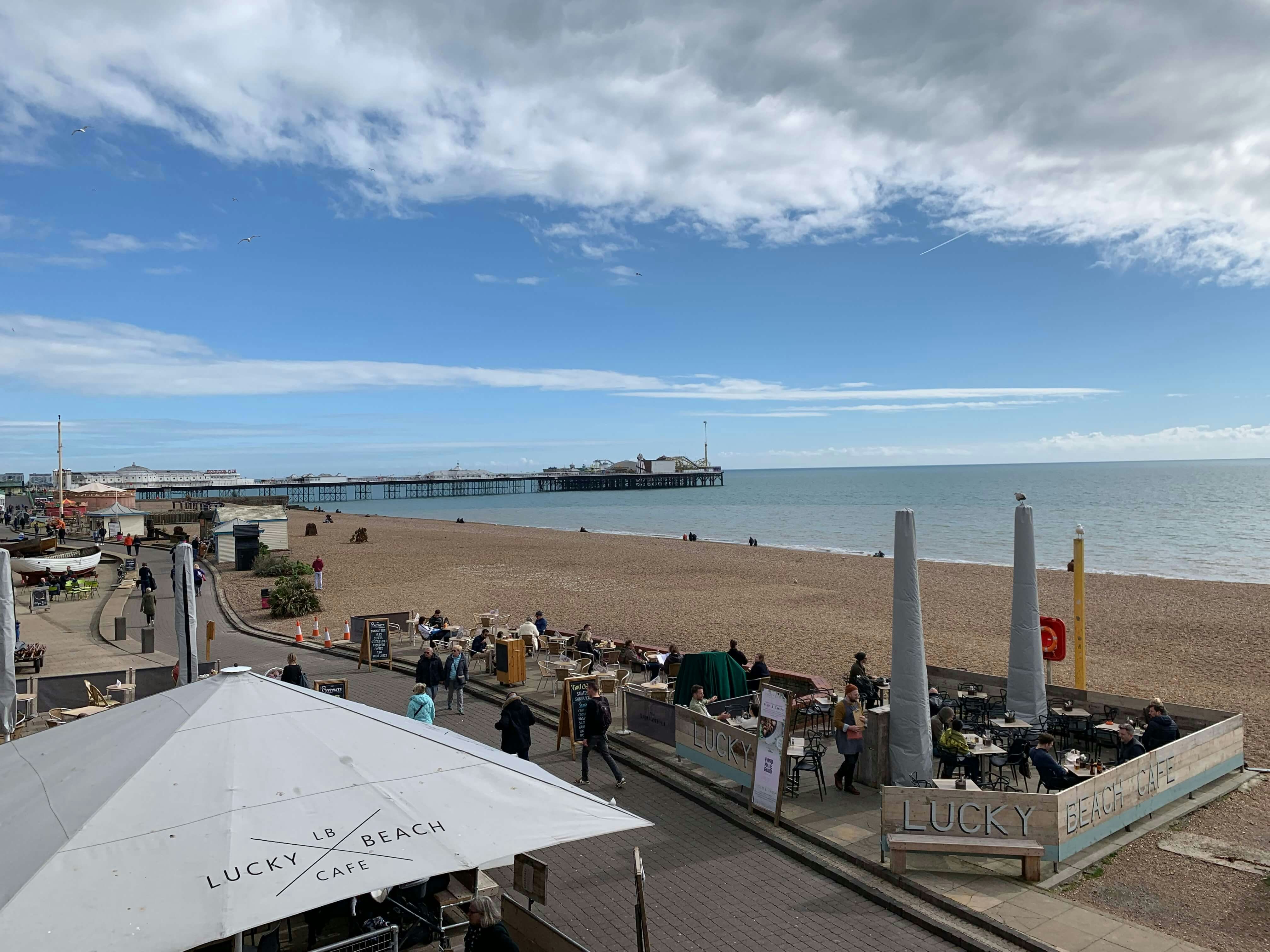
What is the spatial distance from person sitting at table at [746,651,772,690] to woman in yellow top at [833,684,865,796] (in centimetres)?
300

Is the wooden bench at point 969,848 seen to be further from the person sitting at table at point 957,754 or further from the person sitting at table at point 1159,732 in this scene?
the person sitting at table at point 1159,732

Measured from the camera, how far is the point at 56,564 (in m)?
28.2

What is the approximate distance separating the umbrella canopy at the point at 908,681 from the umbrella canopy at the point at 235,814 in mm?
4850

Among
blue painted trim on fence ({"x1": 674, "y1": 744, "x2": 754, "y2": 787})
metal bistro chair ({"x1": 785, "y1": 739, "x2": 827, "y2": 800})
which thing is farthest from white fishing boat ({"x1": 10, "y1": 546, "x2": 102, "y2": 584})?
metal bistro chair ({"x1": 785, "y1": 739, "x2": 827, "y2": 800})

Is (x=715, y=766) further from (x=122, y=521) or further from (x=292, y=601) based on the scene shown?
(x=122, y=521)

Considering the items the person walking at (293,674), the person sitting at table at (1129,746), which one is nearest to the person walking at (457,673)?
the person walking at (293,674)

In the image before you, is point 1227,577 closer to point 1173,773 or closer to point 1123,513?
point 1173,773

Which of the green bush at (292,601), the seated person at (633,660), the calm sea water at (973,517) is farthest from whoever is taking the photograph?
the calm sea water at (973,517)

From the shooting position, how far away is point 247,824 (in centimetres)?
387

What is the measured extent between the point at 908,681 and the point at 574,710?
172 inches

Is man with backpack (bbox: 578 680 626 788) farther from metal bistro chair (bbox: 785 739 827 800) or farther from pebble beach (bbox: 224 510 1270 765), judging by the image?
pebble beach (bbox: 224 510 1270 765)

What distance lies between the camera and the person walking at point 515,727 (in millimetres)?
8836

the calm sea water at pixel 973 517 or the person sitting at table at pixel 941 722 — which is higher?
the person sitting at table at pixel 941 722

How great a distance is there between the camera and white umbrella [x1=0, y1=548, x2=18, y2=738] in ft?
30.2
